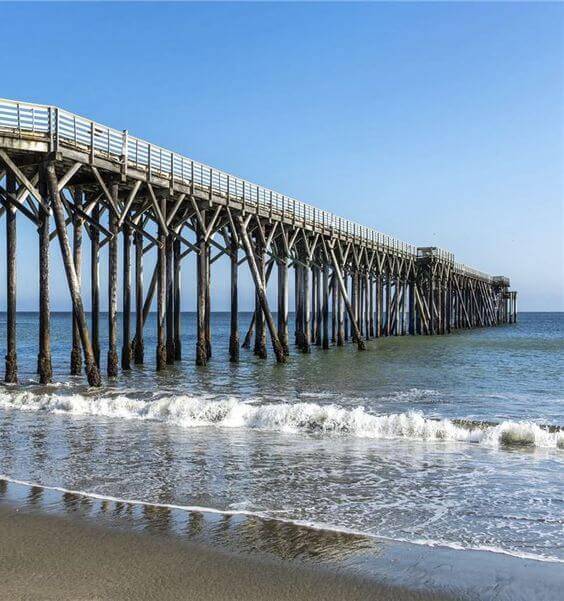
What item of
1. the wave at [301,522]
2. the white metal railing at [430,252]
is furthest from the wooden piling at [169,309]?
the white metal railing at [430,252]

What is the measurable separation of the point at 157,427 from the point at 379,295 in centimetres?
2960

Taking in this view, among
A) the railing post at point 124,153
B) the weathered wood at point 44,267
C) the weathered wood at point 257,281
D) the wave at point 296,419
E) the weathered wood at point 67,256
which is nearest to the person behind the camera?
the wave at point 296,419

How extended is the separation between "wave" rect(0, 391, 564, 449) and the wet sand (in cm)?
591

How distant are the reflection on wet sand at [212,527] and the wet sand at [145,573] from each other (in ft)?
0.67

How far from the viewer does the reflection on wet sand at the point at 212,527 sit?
4.65 meters

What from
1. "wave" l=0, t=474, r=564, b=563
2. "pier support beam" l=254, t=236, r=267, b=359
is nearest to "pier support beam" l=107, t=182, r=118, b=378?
"pier support beam" l=254, t=236, r=267, b=359

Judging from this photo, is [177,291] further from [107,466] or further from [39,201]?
[107,466]

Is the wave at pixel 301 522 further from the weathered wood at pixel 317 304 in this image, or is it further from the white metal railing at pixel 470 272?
the white metal railing at pixel 470 272

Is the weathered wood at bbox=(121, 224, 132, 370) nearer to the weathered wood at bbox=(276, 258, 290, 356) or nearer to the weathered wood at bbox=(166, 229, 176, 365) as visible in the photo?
the weathered wood at bbox=(166, 229, 176, 365)

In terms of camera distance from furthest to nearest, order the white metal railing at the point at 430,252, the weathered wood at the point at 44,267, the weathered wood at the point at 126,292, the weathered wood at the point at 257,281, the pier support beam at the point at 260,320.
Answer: the white metal railing at the point at 430,252, the pier support beam at the point at 260,320, the weathered wood at the point at 257,281, the weathered wood at the point at 126,292, the weathered wood at the point at 44,267

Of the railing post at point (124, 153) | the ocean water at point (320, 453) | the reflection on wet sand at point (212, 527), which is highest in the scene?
the railing post at point (124, 153)

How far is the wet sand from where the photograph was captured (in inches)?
151

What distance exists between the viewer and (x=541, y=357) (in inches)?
1211

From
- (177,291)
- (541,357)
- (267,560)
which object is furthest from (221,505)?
(541,357)
